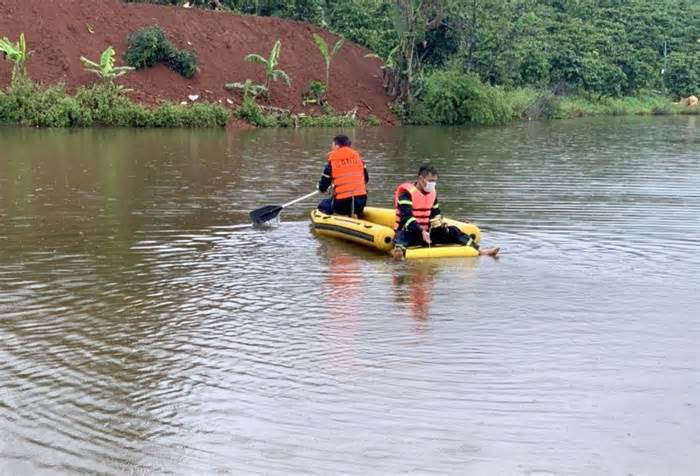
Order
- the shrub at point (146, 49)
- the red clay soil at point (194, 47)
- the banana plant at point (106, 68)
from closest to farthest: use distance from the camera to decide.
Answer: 1. the banana plant at point (106, 68)
2. the red clay soil at point (194, 47)
3. the shrub at point (146, 49)

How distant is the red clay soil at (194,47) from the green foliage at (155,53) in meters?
0.31

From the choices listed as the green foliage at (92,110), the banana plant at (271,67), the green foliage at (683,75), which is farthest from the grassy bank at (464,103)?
the green foliage at (683,75)

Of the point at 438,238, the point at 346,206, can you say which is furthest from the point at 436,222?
the point at 346,206

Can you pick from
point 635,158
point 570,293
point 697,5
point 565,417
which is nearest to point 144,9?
point 635,158

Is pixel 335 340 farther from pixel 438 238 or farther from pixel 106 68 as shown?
pixel 106 68

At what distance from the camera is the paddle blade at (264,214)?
13.6 m

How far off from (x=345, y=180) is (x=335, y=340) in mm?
5794

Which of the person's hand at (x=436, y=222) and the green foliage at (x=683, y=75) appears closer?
the person's hand at (x=436, y=222)

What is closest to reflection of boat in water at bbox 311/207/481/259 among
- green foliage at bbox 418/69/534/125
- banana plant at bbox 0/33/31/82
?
banana plant at bbox 0/33/31/82

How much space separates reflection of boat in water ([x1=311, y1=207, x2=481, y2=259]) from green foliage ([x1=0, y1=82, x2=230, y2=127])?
782 inches

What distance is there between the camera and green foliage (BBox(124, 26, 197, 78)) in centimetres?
3628

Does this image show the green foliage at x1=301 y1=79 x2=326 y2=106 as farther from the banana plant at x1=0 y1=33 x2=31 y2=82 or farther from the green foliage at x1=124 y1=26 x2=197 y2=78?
the banana plant at x1=0 y1=33 x2=31 y2=82

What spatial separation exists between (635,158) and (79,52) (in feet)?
69.6

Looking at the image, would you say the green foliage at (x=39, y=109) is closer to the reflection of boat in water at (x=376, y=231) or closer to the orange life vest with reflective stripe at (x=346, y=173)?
the orange life vest with reflective stripe at (x=346, y=173)
